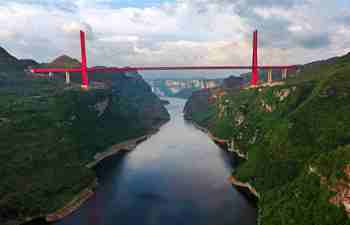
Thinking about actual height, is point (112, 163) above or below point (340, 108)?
below

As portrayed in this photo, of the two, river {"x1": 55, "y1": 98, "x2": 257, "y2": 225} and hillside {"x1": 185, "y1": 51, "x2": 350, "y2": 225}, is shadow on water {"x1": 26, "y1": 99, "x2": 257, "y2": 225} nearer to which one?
river {"x1": 55, "y1": 98, "x2": 257, "y2": 225}

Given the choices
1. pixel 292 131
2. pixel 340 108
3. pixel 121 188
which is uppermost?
pixel 340 108

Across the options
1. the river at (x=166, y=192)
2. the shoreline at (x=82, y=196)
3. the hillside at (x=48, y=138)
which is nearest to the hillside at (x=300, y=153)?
the river at (x=166, y=192)

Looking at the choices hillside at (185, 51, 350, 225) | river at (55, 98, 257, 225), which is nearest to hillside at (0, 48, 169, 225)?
river at (55, 98, 257, 225)

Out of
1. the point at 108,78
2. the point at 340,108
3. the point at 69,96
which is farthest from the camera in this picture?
the point at 108,78

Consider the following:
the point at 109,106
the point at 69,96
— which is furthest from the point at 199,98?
the point at 69,96

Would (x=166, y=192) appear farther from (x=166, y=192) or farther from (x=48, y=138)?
(x=48, y=138)

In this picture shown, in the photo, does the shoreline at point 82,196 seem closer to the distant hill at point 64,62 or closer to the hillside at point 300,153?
the hillside at point 300,153

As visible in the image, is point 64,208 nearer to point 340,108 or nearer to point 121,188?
point 121,188
